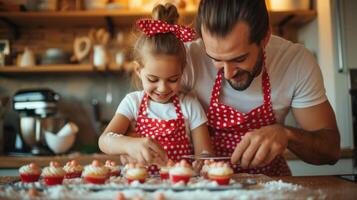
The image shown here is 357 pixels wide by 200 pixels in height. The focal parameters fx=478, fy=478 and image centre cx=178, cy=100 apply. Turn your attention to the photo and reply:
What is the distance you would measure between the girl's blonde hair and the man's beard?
185 millimetres

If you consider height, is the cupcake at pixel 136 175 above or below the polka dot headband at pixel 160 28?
below

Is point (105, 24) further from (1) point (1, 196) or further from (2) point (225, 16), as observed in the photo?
(1) point (1, 196)

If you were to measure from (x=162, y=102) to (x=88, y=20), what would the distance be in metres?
1.57

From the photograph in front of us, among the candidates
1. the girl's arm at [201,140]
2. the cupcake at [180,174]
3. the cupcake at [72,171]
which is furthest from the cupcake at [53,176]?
the girl's arm at [201,140]

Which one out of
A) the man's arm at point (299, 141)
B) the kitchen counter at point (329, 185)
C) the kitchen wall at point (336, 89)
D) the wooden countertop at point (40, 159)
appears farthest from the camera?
the kitchen wall at point (336, 89)

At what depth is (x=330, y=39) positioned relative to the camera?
2703mm

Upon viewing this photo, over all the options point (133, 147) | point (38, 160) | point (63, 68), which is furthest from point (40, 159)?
point (133, 147)

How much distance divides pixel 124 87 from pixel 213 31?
1.90 meters

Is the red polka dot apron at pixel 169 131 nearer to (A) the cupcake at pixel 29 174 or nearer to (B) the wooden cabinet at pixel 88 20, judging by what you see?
(A) the cupcake at pixel 29 174

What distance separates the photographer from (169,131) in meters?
1.61

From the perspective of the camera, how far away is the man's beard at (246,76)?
1.41m

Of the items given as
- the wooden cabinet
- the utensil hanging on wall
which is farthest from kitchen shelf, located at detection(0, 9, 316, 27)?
the utensil hanging on wall

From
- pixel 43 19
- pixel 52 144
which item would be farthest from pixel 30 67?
pixel 52 144

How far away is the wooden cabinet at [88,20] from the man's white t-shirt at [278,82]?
1.15 metres
